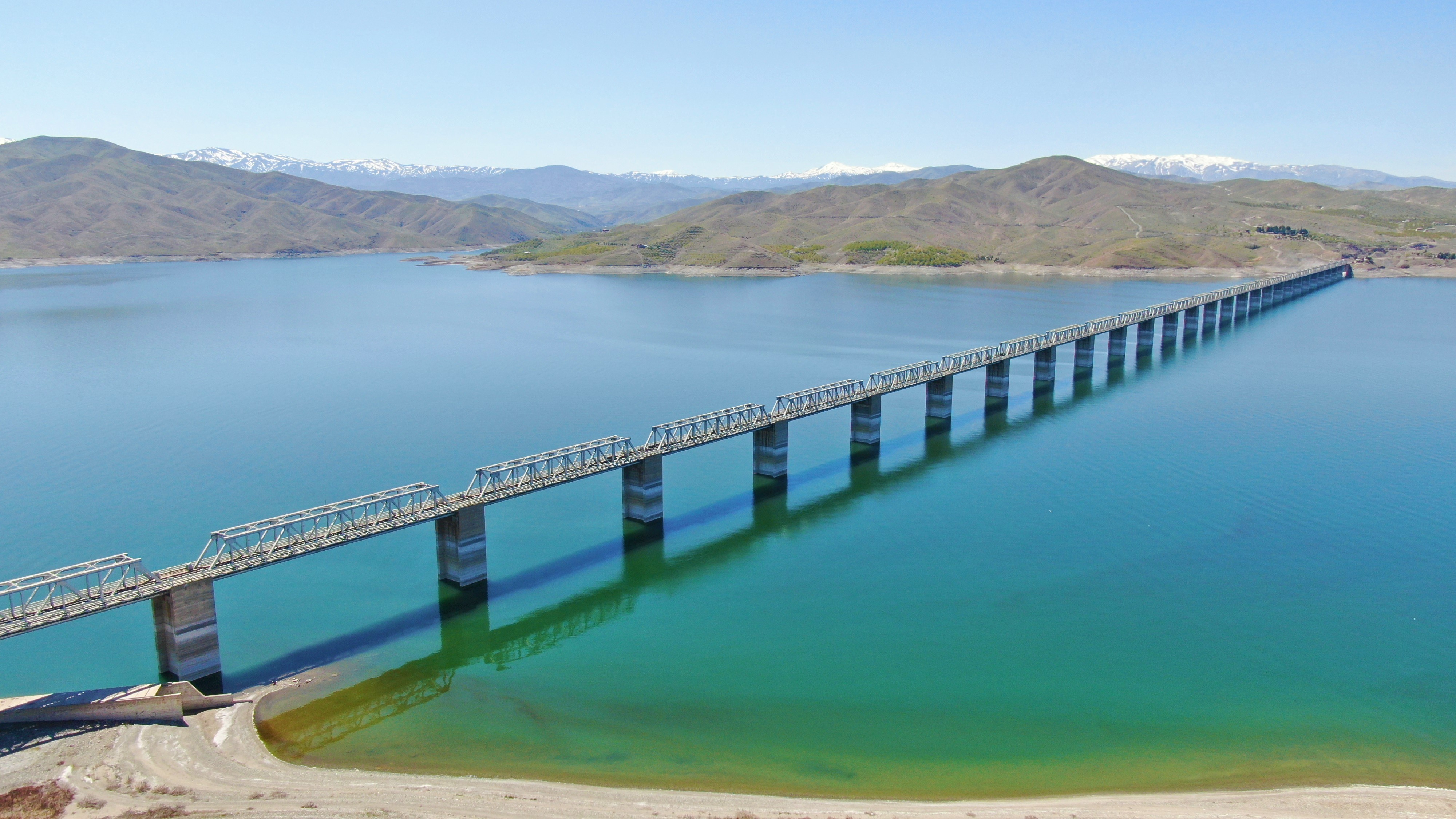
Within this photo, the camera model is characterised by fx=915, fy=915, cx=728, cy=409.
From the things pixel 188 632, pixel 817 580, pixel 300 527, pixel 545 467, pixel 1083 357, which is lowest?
pixel 817 580

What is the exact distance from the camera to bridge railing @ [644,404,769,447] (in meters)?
46.2

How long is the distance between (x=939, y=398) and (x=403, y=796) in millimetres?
52657

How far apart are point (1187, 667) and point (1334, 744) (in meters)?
5.00

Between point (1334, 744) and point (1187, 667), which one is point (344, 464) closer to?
point (1187, 667)

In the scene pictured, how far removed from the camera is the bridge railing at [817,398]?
175 ft

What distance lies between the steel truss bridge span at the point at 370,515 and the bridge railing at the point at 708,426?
9 centimetres

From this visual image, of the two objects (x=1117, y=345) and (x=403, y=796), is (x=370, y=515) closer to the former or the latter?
(x=403, y=796)

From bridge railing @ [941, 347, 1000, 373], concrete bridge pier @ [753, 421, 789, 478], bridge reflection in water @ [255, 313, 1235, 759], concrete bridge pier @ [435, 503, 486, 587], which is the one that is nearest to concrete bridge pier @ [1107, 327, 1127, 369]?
bridge railing @ [941, 347, 1000, 373]

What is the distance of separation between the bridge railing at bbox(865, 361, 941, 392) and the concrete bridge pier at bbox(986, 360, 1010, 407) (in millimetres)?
8288

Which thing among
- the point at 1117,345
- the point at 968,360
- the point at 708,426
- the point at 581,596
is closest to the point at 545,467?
the point at 581,596

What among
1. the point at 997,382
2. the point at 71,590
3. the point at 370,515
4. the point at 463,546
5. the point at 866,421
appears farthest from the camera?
the point at 997,382

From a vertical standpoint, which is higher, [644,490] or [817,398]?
[817,398]

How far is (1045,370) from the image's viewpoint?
273 ft

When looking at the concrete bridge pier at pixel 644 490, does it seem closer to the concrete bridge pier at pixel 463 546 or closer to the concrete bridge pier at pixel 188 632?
the concrete bridge pier at pixel 463 546
